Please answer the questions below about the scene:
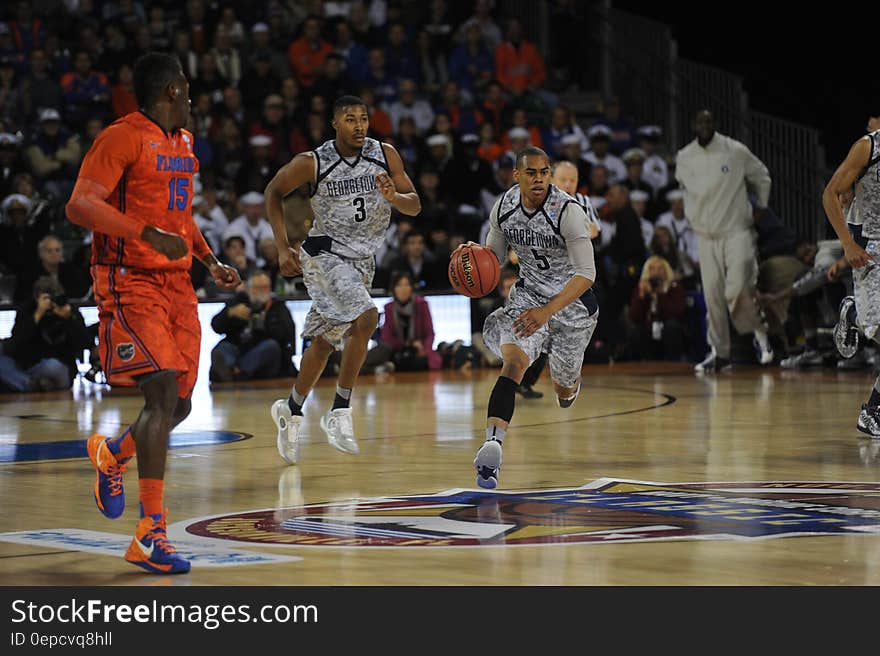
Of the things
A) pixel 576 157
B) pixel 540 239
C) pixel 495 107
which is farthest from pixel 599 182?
pixel 540 239

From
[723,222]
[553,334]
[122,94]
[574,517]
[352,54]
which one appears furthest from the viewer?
[352,54]

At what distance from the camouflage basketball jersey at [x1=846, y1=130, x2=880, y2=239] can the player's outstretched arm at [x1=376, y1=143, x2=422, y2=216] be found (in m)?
2.61

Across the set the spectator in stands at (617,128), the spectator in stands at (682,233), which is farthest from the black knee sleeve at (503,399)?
the spectator in stands at (617,128)

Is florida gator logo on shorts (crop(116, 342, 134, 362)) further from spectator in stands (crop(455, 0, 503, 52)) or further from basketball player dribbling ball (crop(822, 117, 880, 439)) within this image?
spectator in stands (crop(455, 0, 503, 52))

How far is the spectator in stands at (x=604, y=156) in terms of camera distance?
61.4 ft

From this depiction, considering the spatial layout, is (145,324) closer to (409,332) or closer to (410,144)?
(409,332)

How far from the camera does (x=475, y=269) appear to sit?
779 centimetres

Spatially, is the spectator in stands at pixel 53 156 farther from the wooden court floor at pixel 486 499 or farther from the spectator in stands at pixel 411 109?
the wooden court floor at pixel 486 499

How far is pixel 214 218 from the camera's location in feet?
54.5

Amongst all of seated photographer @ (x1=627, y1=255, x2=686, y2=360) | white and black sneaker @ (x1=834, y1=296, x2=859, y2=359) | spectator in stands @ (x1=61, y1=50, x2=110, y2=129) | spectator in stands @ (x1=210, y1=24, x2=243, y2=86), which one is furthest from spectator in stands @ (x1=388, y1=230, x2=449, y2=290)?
white and black sneaker @ (x1=834, y1=296, x2=859, y2=359)

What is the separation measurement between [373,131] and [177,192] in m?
13.0

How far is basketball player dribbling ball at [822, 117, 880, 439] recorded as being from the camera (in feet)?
28.9
